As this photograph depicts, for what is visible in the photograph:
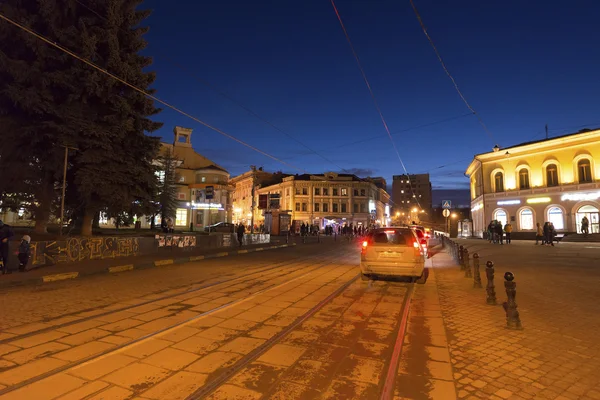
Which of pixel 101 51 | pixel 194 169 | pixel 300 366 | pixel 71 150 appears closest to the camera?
pixel 300 366

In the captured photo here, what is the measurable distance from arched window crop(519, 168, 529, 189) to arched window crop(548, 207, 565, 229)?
12.0 ft

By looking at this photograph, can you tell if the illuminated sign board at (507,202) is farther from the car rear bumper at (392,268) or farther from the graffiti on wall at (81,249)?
the graffiti on wall at (81,249)

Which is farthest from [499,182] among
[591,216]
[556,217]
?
[591,216]

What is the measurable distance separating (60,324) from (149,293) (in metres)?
2.95

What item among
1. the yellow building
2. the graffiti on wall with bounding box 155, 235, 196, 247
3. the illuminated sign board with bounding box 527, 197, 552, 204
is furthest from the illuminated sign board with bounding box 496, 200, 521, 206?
the graffiti on wall with bounding box 155, 235, 196, 247

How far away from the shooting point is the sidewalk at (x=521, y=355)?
367 centimetres

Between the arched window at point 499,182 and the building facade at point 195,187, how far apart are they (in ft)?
121

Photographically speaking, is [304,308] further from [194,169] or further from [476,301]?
[194,169]

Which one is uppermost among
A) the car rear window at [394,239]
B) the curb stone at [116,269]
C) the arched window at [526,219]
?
the arched window at [526,219]

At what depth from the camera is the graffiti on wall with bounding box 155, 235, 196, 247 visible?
19891 mm

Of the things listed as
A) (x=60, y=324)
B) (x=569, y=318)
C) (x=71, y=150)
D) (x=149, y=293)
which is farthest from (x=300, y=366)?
(x=71, y=150)

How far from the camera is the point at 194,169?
54.2m

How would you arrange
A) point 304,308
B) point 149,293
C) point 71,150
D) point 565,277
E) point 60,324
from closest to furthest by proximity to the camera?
1. point 60,324
2. point 304,308
3. point 149,293
4. point 565,277
5. point 71,150

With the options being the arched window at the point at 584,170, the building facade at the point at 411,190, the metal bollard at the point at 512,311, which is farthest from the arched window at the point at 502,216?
the building facade at the point at 411,190
